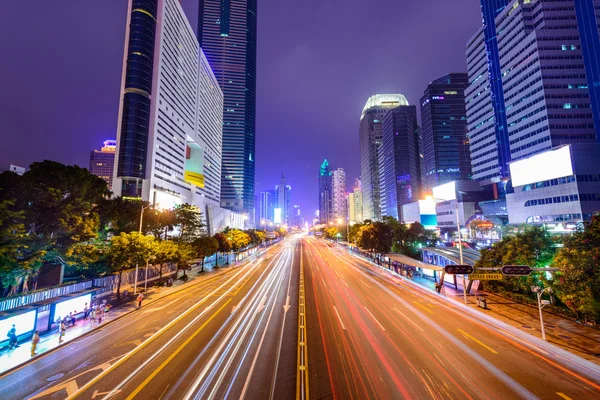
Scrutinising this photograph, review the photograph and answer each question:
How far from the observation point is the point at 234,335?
17766 millimetres

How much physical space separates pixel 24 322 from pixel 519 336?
35.5 meters

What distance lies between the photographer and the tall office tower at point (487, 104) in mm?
110250

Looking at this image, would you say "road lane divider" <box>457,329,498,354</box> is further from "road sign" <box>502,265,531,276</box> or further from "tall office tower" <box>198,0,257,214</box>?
"tall office tower" <box>198,0,257,214</box>

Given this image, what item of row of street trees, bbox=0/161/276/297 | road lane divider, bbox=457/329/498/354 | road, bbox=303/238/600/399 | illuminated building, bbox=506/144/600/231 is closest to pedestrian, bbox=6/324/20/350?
row of street trees, bbox=0/161/276/297

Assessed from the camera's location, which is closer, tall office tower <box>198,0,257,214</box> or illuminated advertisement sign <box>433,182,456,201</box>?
illuminated advertisement sign <box>433,182,456,201</box>

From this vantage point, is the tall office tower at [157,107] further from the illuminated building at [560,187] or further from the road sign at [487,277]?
the illuminated building at [560,187]

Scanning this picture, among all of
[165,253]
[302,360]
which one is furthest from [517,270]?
[165,253]

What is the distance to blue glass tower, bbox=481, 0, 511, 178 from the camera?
354ft

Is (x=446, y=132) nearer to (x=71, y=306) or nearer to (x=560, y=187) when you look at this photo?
(x=560, y=187)

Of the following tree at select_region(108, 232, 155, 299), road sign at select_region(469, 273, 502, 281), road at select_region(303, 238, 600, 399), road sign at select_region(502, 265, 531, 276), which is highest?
tree at select_region(108, 232, 155, 299)

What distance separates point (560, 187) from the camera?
224ft

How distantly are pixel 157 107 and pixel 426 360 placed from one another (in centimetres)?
10322

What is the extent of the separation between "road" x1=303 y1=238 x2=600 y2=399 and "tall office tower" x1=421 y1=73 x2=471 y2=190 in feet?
518

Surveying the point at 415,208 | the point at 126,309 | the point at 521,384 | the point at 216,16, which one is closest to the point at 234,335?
the point at 126,309
